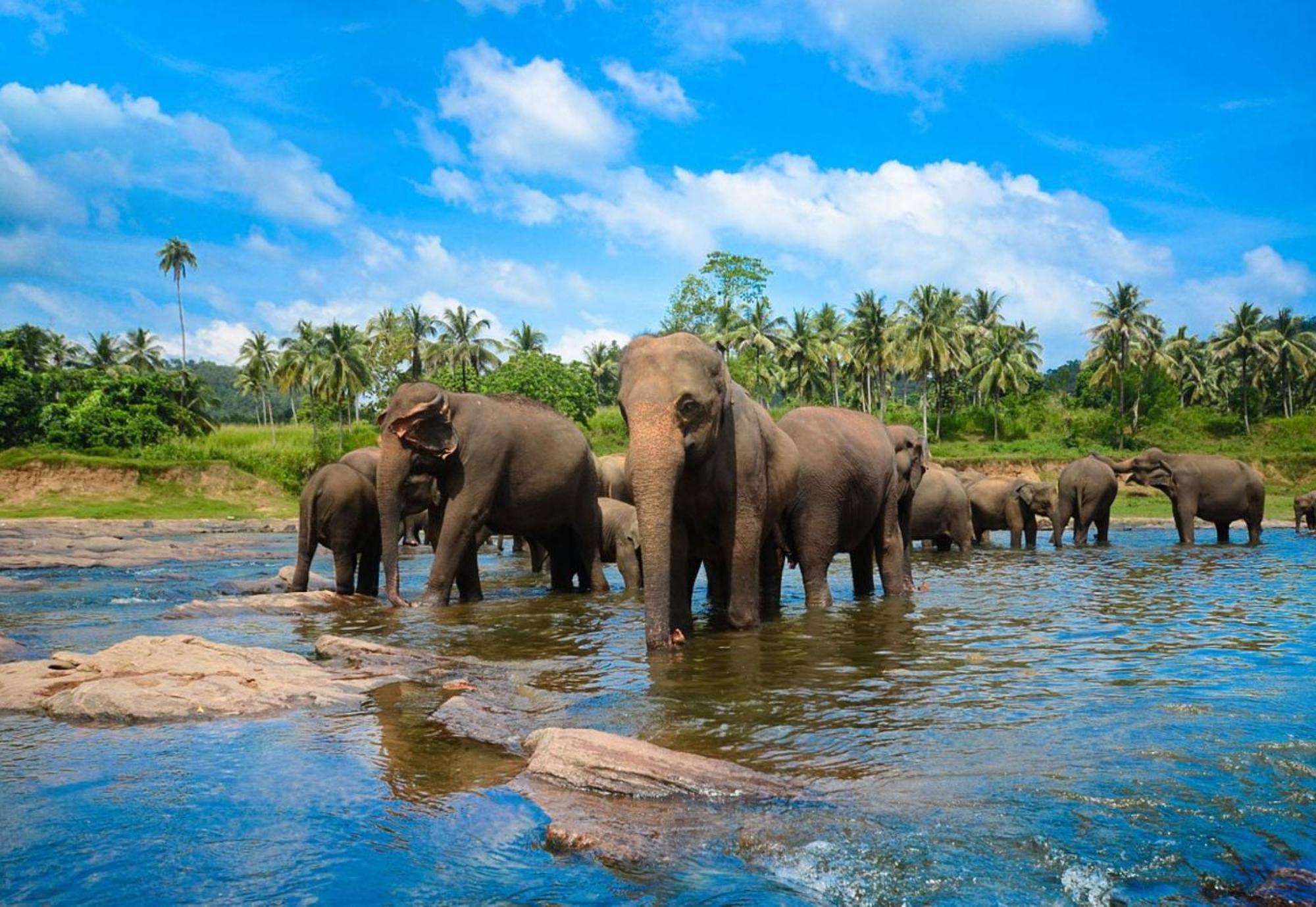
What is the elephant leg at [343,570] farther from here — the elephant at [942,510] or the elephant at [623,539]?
the elephant at [942,510]

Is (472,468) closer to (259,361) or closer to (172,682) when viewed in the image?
(172,682)

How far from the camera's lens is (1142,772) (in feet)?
17.7

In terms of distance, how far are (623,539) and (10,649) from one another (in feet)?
26.0

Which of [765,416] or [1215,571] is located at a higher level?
[765,416]

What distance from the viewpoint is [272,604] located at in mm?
13414

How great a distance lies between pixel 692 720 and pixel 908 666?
8.29 ft

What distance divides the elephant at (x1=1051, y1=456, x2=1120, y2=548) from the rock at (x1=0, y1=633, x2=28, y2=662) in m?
23.7

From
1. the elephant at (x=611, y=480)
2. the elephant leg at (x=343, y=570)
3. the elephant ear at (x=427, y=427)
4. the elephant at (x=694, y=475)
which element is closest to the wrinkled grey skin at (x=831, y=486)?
the elephant at (x=694, y=475)

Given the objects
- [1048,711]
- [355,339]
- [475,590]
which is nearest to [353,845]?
[1048,711]

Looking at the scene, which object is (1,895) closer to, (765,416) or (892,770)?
(892,770)

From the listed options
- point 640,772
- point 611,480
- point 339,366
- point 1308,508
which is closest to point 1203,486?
point 1308,508

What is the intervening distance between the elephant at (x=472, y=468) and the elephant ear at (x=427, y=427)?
0.4 inches

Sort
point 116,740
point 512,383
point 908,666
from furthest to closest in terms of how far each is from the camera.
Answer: point 512,383, point 908,666, point 116,740

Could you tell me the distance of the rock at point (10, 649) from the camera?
9.47 m
